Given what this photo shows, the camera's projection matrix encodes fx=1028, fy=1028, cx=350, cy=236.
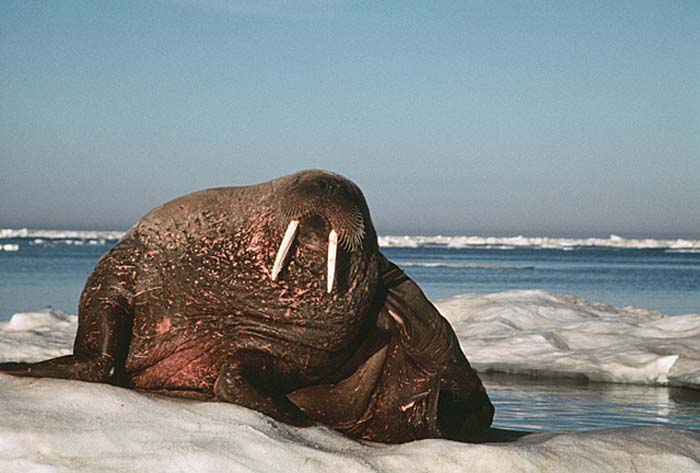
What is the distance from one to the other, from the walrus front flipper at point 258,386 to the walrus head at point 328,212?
44 cm

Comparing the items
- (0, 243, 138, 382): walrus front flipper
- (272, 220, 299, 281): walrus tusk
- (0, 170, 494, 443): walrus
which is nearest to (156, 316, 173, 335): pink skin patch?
(0, 170, 494, 443): walrus

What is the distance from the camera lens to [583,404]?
8.72 metres

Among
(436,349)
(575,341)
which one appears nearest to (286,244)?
(436,349)

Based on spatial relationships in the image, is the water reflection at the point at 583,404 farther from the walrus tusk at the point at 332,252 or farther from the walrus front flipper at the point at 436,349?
A: the walrus tusk at the point at 332,252

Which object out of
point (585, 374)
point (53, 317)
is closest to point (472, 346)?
point (585, 374)

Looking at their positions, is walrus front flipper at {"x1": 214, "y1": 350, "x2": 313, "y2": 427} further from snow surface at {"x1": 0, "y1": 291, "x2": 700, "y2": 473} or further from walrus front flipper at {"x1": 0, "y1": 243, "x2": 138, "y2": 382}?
walrus front flipper at {"x1": 0, "y1": 243, "x2": 138, "y2": 382}

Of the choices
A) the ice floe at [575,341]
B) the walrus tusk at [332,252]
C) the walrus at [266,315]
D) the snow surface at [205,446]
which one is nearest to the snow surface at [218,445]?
the snow surface at [205,446]

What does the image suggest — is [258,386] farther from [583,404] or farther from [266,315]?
[583,404]

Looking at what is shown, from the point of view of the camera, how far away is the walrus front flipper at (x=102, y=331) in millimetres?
5020

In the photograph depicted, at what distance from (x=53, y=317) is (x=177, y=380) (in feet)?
28.8

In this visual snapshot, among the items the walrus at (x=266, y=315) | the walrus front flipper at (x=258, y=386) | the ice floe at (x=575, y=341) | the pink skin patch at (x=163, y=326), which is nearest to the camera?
the walrus front flipper at (x=258, y=386)

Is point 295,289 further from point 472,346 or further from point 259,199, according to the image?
point 472,346

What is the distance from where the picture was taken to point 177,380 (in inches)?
207

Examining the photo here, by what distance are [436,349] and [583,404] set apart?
11.2 feet
